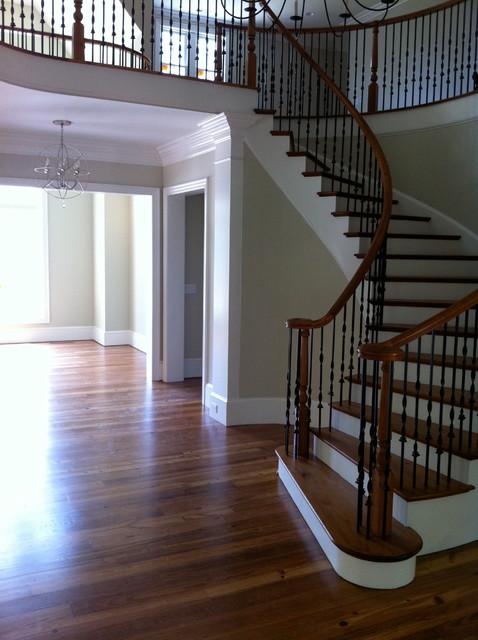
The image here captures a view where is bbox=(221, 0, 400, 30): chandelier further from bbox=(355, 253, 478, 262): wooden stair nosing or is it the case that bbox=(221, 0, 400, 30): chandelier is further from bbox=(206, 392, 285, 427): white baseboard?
bbox=(206, 392, 285, 427): white baseboard

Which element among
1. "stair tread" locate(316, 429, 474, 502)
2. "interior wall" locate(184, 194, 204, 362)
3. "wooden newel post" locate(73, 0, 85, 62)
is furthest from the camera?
"interior wall" locate(184, 194, 204, 362)

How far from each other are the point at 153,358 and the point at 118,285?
113 inches

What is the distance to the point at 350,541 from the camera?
2.97m

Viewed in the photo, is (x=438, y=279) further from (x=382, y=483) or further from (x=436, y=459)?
(x=382, y=483)

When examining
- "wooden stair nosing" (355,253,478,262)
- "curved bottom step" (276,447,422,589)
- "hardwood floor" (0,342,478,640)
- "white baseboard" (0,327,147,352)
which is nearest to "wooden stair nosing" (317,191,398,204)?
"wooden stair nosing" (355,253,478,262)

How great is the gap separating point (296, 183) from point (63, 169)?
99.9 inches

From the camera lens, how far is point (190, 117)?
530cm

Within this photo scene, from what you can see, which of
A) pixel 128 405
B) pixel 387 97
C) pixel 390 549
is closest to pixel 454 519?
pixel 390 549

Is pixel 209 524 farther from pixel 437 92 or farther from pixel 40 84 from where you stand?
pixel 437 92

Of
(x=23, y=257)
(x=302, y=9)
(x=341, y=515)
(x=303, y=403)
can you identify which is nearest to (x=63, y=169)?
(x=302, y=9)

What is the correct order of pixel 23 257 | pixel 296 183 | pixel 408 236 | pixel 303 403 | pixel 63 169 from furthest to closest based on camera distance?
pixel 23 257
pixel 63 169
pixel 296 183
pixel 408 236
pixel 303 403

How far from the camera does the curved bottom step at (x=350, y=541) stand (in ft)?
9.43

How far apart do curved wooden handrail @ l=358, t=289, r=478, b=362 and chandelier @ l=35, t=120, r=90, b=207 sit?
4447 mm

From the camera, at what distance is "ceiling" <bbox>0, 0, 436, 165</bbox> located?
4.84m
